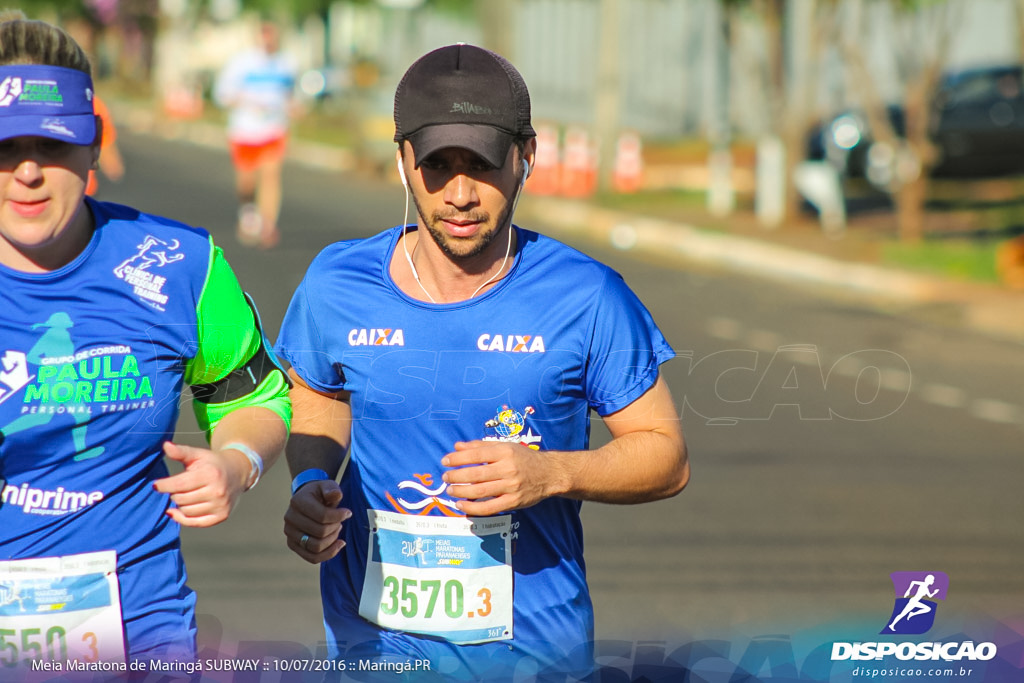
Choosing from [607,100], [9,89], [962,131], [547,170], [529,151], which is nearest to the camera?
[9,89]

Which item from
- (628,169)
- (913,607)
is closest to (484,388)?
(913,607)

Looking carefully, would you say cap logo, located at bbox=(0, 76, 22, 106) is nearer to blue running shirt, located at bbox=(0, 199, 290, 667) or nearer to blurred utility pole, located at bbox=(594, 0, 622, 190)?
blue running shirt, located at bbox=(0, 199, 290, 667)

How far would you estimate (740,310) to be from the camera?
1387 centimetres

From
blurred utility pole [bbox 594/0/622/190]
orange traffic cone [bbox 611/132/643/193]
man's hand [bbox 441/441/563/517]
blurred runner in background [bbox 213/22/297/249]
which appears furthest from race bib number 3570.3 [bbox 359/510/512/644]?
orange traffic cone [bbox 611/132/643/193]

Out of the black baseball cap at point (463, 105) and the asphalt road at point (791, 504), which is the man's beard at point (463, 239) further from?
the asphalt road at point (791, 504)

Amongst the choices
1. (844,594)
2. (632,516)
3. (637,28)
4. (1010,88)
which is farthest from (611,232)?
(637,28)

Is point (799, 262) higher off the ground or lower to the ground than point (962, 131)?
lower

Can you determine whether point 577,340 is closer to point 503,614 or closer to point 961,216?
point 503,614

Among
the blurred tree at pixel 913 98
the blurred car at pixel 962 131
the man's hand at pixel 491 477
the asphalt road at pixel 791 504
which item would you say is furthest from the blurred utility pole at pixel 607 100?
the man's hand at pixel 491 477

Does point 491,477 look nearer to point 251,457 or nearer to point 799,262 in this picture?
point 251,457

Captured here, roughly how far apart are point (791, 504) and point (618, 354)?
15.2 feet

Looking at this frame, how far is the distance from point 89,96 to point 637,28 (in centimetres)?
3655

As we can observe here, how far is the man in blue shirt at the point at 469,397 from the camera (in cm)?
311

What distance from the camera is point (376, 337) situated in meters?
3.23
